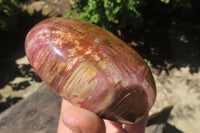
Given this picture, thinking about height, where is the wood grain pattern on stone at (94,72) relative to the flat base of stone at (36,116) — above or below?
above

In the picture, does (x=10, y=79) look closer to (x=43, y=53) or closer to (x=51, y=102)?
(x=51, y=102)

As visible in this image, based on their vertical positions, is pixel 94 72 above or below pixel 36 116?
above

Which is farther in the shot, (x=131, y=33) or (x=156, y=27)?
(x=156, y=27)

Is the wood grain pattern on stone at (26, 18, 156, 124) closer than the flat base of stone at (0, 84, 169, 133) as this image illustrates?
Yes

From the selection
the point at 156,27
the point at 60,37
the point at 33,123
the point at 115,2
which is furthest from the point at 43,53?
the point at 156,27

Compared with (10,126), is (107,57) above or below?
above

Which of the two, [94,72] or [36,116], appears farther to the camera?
[36,116]

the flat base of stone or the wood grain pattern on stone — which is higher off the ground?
the wood grain pattern on stone

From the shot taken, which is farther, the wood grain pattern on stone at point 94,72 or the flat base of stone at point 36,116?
the flat base of stone at point 36,116
